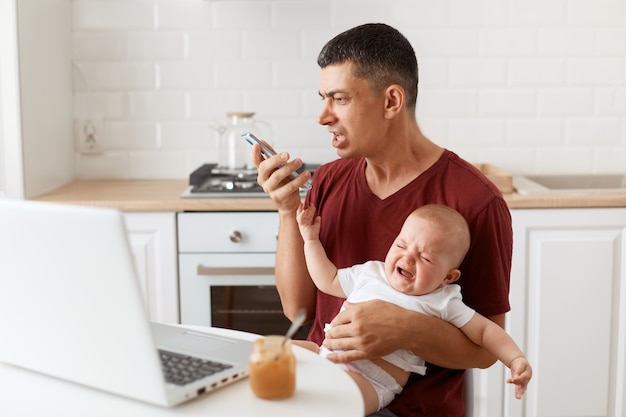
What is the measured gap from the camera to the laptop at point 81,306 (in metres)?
1.17

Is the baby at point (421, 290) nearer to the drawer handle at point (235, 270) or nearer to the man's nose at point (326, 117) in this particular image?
the man's nose at point (326, 117)

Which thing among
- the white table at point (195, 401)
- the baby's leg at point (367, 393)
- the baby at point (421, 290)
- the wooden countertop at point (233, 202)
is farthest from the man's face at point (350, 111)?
the wooden countertop at point (233, 202)

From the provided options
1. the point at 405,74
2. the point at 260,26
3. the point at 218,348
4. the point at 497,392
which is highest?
the point at 260,26

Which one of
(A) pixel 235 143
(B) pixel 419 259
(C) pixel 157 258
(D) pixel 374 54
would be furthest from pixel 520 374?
(A) pixel 235 143

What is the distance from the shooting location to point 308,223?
201 cm

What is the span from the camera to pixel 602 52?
11.1 feet

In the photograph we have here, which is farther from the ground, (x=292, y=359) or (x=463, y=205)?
(x=463, y=205)

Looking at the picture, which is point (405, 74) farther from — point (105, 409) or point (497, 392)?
point (497, 392)

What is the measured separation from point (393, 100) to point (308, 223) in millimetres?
328

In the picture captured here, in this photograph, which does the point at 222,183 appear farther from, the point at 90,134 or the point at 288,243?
the point at 288,243

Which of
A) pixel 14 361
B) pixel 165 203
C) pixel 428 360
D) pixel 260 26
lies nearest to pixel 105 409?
pixel 14 361

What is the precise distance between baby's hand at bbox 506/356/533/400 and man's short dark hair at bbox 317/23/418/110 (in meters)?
0.66

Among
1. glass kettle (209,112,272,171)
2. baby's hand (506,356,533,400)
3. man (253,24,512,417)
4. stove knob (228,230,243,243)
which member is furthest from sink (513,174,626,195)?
baby's hand (506,356,533,400)

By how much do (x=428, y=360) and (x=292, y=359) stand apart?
1.86 ft
